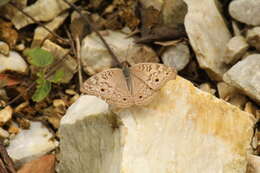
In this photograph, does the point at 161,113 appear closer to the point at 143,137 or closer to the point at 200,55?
the point at 143,137

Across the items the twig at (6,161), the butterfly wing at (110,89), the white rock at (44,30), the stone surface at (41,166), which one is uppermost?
the white rock at (44,30)

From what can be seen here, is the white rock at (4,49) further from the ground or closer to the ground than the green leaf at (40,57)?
further from the ground

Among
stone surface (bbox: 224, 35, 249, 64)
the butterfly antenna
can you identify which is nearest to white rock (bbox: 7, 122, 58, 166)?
the butterfly antenna

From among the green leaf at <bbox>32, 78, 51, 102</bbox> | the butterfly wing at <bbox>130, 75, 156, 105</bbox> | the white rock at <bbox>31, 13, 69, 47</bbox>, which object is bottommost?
the green leaf at <bbox>32, 78, 51, 102</bbox>

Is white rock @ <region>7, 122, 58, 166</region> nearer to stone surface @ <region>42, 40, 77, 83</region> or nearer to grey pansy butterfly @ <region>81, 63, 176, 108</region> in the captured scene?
stone surface @ <region>42, 40, 77, 83</region>

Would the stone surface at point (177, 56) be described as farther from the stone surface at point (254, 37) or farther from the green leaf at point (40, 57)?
the green leaf at point (40, 57)

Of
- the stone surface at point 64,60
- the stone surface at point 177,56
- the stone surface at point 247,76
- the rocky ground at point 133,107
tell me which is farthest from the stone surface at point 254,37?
the stone surface at point 64,60
